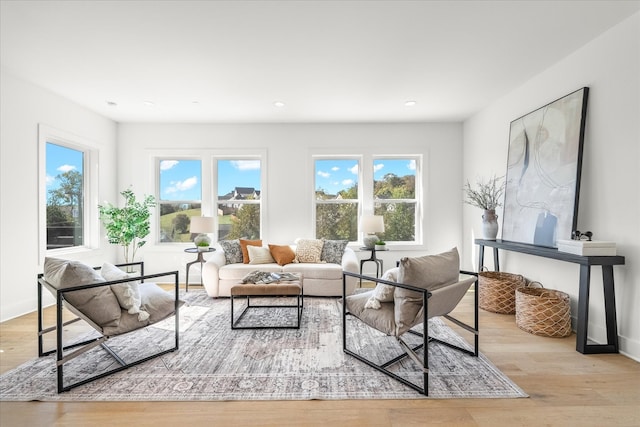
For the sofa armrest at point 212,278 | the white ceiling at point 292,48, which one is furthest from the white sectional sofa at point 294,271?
the white ceiling at point 292,48

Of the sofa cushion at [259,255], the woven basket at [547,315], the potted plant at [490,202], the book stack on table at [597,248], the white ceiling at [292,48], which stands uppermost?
the white ceiling at [292,48]

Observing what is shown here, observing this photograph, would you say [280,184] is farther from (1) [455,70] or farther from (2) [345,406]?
(2) [345,406]

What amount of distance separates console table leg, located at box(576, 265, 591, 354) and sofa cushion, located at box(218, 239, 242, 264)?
3.93m

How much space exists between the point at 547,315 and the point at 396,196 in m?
2.99

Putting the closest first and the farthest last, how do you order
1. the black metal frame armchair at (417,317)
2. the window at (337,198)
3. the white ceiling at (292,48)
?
the black metal frame armchair at (417,317), the white ceiling at (292,48), the window at (337,198)

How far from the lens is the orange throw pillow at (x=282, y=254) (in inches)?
181

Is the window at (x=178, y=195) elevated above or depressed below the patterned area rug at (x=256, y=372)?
above

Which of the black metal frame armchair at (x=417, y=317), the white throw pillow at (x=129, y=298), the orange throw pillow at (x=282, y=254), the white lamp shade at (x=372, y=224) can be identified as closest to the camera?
the black metal frame armchair at (x=417, y=317)

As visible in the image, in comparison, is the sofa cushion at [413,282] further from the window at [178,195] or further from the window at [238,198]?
the window at [178,195]

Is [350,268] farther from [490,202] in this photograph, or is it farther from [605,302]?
[605,302]

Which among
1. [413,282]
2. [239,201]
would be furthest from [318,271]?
[413,282]

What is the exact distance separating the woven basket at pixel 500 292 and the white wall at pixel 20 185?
5.34 metres

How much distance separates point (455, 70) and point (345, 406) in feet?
11.0

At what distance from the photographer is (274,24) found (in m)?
2.58
